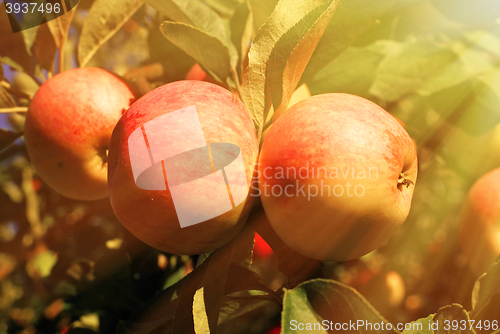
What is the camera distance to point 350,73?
99 centimetres

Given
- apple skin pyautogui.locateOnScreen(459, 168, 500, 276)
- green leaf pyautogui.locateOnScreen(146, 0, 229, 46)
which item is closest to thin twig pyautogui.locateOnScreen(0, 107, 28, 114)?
green leaf pyautogui.locateOnScreen(146, 0, 229, 46)

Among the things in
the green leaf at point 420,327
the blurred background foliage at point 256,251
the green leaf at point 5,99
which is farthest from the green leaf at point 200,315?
the green leaf at point 5,99

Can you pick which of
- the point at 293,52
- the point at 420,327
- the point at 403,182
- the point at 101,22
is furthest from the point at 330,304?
the point at 101,22

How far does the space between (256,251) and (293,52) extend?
96 centimetres

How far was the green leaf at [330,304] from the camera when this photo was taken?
538mm

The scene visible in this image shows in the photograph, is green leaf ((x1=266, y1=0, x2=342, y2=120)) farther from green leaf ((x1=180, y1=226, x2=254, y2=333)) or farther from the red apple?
the red apple

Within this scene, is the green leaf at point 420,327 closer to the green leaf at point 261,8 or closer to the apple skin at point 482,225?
the apple skin at point 482,225

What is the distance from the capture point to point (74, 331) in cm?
101

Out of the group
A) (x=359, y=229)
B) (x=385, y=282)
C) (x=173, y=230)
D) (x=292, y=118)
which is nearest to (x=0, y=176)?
(x=173, y=230)

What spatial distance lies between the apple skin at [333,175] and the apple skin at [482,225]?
17.0 inches

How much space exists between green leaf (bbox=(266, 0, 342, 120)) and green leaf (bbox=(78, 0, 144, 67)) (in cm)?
60

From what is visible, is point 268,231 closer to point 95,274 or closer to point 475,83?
point 95,274

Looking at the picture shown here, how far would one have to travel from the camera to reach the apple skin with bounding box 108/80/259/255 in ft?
1.91

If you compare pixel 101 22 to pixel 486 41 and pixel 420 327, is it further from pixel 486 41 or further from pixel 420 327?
pixel 486 41
